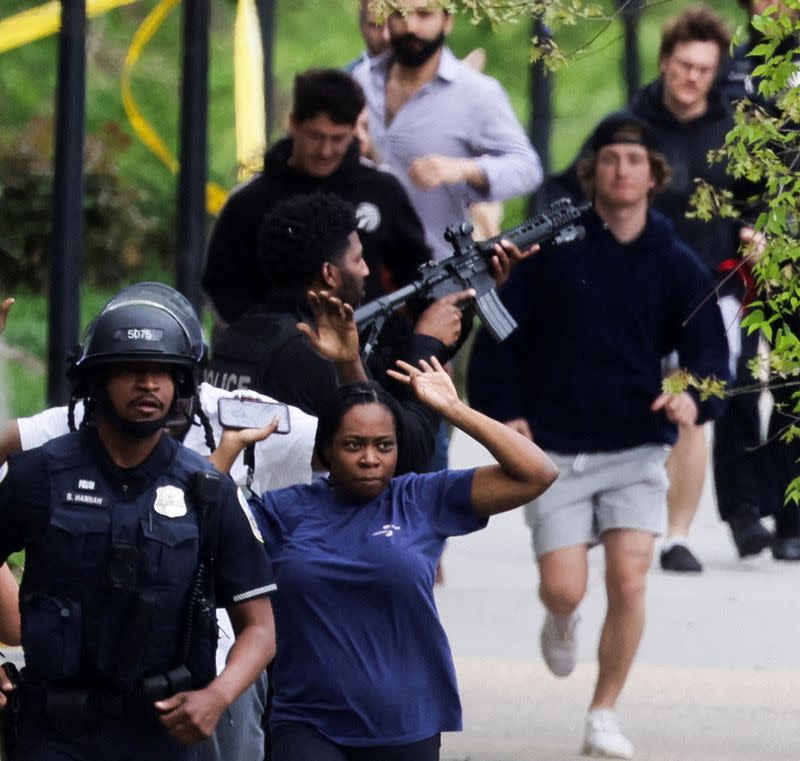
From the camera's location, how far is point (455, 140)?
998cm

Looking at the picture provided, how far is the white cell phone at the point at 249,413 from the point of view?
586 centimetres

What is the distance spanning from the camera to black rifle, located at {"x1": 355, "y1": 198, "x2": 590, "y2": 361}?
714cm

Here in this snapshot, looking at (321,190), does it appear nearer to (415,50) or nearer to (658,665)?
(415,50)

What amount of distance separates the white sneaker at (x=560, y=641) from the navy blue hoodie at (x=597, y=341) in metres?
0.57

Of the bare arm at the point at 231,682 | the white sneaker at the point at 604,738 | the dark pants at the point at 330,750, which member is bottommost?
the white sneaker at the point at 604,738

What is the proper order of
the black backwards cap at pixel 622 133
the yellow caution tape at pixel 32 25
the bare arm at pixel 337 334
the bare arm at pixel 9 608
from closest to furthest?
the bare arm at pixel 9 608
the bare arm at pixel 337 334
the black backwards cap at pixel 622 133
the yellow caution tape at pixel 32 25

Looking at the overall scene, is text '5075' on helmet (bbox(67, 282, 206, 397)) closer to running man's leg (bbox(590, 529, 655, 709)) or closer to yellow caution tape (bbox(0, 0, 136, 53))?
running man's leg (bbox(590, 529, 655, 709))

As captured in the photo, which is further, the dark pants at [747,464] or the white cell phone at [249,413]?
the dark pants at [747,464]

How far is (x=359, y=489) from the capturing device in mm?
5898

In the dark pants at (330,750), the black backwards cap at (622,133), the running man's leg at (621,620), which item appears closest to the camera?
the dark pants at (330,750)

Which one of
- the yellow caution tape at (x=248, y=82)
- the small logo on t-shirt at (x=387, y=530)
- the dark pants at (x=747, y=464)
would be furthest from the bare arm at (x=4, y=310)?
the yellow caution tape at (x=248, y=82)

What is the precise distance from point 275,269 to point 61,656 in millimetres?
2240

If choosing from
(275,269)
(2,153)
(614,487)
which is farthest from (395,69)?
(2,153)

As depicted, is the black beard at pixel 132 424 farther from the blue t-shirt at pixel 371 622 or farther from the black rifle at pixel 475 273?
the black rifle at pixel 475 273
